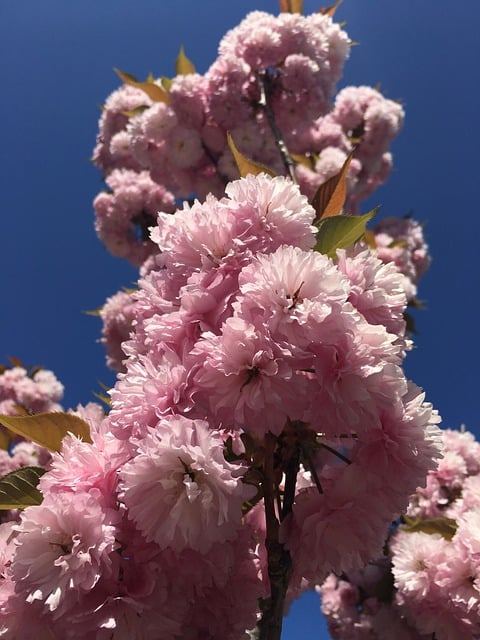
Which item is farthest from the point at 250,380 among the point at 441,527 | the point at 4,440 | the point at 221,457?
the point at 4,440

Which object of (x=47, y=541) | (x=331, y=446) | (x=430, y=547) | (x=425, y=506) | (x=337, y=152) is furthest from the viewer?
(x=337, y=152)

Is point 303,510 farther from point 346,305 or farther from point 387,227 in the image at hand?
point 387,227

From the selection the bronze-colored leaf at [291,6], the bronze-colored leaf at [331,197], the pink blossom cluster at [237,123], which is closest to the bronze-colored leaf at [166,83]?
the pink blossom cluster at [237,123]

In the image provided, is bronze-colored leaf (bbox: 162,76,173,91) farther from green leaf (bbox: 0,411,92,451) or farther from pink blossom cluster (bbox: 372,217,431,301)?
green leaf (bbox: 0,411,92,451)

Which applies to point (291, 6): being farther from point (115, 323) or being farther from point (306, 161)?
point (115, 323)

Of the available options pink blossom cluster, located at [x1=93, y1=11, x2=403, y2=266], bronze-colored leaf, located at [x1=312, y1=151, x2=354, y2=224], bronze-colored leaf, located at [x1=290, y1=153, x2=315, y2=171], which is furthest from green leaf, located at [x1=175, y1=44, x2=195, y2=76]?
bronze-colored leaf, located at [x1=312, y1=151, x2=354, y2=224]

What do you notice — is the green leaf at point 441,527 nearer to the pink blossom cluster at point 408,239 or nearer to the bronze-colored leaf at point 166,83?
the bronze-colored leaf at point 166,83

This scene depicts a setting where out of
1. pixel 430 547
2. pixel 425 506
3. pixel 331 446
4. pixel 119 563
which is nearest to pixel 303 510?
pixel 331 446

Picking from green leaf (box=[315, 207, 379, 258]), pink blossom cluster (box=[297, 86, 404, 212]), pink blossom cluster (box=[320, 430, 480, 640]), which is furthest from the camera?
pink blossom cluster (box=[297, 86, 404, 212])
